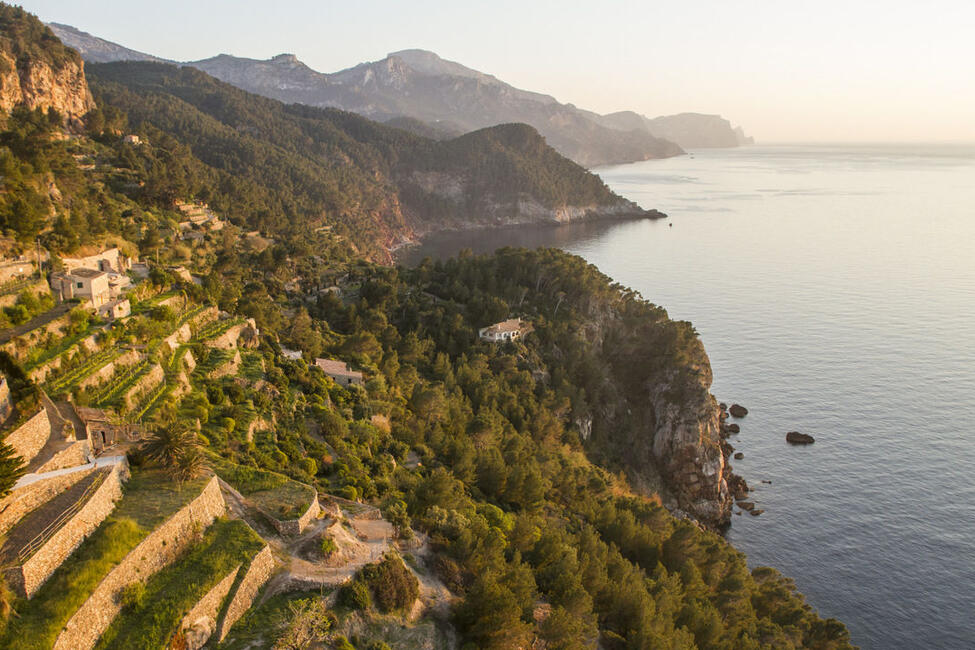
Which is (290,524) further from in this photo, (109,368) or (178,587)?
(109,368)

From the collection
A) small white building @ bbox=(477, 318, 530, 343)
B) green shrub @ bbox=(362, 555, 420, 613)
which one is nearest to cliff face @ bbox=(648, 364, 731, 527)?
small white building @ bbox=(477, 318, 530, 343)

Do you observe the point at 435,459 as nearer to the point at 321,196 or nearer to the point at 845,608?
the point at 845,608

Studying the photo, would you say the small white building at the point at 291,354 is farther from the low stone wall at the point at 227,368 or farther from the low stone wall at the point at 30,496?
the low stone wall at the point at 30,496

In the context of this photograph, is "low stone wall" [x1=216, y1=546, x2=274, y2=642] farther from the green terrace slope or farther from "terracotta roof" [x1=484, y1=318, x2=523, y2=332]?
the green terrace slope

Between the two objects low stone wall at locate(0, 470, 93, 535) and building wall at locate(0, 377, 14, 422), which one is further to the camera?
building wall at locate(0, 377, 14, 422)

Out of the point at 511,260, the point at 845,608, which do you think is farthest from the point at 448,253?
the point at 845,608
